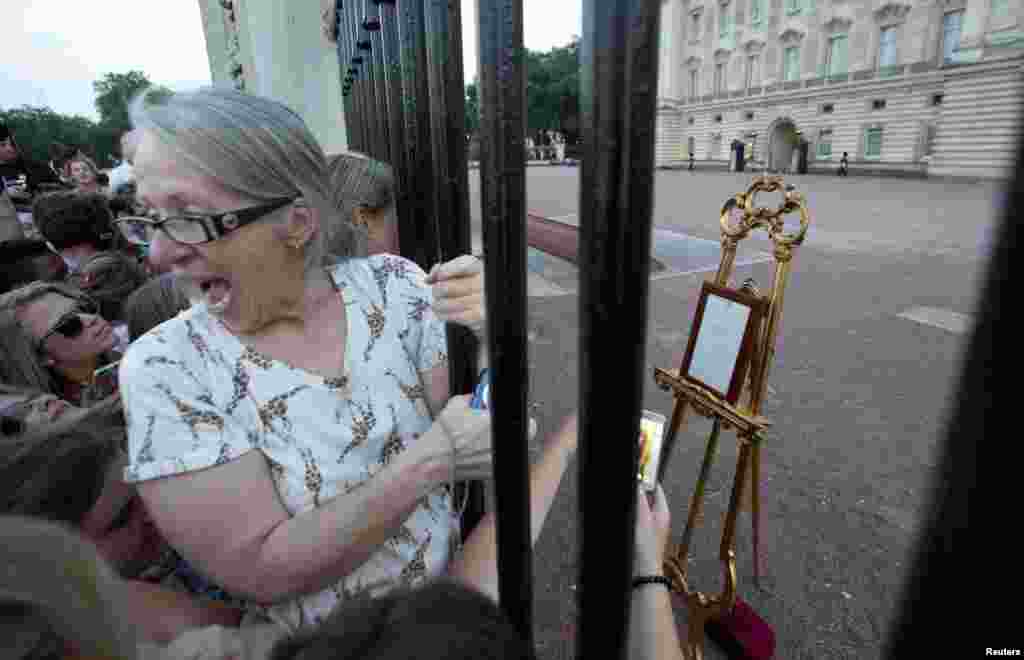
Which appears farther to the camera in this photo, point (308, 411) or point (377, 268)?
point (377, 268)

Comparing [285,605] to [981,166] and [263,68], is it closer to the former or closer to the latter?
[263,68]

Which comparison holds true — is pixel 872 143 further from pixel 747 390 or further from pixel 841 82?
pixel 747 390

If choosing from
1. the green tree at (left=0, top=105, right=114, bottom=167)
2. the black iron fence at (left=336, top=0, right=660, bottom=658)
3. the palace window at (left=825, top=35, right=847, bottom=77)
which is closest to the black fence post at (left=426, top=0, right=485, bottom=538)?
A: the black iron fence at (left=336, top=0, right=660, bottom=658)

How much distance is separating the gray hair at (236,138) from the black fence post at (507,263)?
770mm

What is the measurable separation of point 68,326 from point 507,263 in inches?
87.2

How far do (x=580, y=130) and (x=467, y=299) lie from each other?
695 millimetres

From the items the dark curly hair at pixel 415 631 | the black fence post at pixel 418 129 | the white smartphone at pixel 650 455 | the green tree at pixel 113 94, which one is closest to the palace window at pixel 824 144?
the white smartphone at pixel 650 455

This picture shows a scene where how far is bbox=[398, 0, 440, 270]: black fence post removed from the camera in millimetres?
1041

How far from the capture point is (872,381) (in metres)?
4.54

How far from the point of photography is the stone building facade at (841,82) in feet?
76.9

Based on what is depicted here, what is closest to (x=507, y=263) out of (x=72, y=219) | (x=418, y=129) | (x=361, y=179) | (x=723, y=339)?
(x=418, y=129)

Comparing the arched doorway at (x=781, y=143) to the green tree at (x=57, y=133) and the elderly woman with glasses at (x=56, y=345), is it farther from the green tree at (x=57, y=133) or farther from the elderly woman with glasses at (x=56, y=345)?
the green tree at (x=57, y=133)

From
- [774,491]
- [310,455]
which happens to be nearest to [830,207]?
[774,491]

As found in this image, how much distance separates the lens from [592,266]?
1.54 ft
